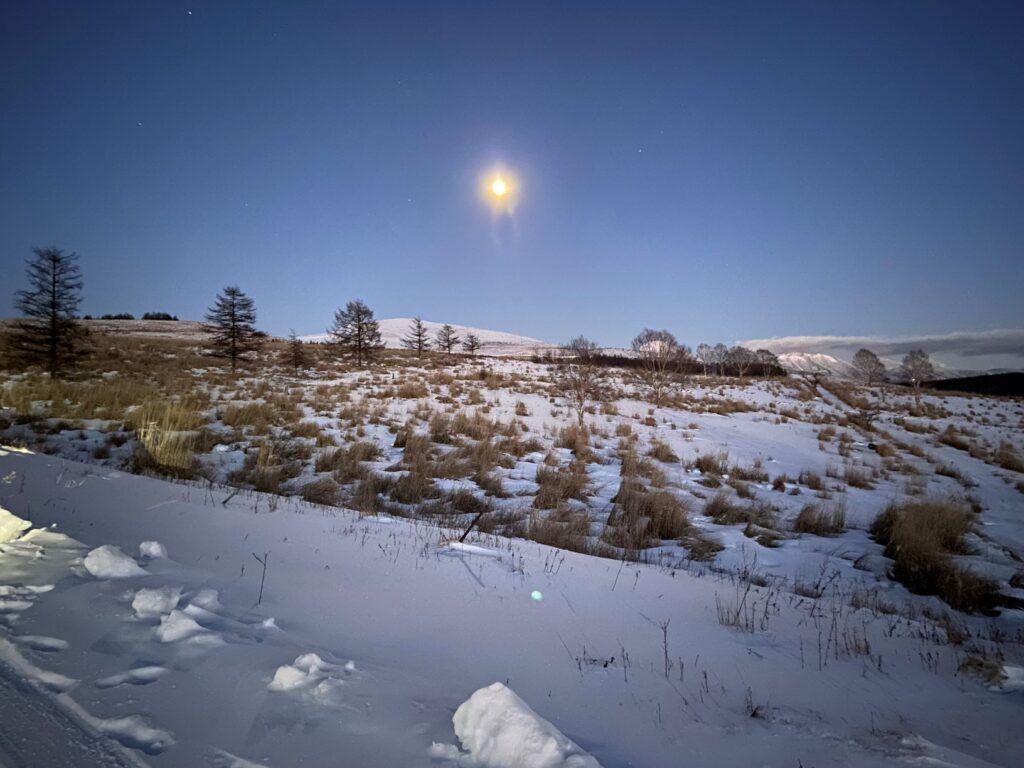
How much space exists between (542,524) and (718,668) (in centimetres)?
351

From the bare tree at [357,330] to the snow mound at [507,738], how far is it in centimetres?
3288

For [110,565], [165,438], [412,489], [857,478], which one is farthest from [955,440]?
[165,438]

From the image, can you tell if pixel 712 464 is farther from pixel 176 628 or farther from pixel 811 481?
pixel 176 628

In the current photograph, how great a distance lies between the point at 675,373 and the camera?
33.2m

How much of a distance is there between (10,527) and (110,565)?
112 cm

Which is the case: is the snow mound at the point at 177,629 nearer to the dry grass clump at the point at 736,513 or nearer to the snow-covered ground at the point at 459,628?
the snow-covered ground at the point at 459,628

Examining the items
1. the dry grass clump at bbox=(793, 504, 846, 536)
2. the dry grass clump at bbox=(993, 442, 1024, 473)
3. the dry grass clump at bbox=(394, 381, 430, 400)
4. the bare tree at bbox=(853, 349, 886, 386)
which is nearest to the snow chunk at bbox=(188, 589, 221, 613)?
the dry grass clump at bbox=(793, 504, 846, 536)

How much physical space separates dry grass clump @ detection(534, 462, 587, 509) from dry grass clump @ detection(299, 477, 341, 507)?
3.01 meters

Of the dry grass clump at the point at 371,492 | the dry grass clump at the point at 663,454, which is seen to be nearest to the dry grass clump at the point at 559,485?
the dry grass clump at the point at 371,492

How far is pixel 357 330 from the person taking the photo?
34.2 metres

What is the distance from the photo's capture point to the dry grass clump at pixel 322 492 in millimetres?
6365

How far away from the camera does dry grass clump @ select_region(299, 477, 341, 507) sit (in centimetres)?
637

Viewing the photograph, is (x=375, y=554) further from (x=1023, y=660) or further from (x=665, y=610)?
(x=1023, y=660)

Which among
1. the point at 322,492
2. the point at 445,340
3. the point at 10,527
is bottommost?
the point at 322,492
